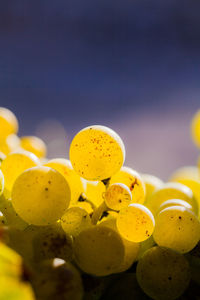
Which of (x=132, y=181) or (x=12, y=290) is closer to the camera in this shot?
(x=12, y=290)

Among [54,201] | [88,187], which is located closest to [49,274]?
[54,201]

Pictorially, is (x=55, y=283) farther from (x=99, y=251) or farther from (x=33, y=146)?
(x=33, y=146)

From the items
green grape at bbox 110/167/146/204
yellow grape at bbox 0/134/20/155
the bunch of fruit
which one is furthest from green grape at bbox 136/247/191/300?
yellow grape at bbox 0/134/20/155

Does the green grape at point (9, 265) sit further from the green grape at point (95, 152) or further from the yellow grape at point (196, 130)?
the yellow grape at point (196, 130)

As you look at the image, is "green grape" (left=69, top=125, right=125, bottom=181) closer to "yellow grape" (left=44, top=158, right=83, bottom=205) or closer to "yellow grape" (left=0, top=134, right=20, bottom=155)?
"yellow grape" (left=44, top=158, right=83, bottom=205)

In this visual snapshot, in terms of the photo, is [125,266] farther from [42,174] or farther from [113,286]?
[42,174]

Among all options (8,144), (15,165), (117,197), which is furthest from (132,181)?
(8,144)
